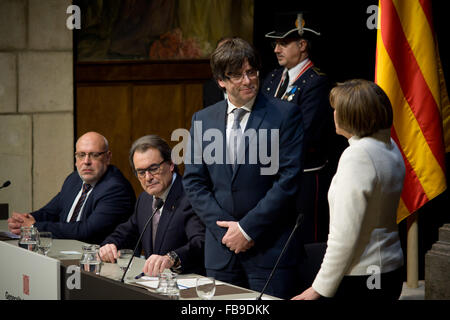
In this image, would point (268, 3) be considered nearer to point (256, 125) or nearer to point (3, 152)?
point (3, 152)

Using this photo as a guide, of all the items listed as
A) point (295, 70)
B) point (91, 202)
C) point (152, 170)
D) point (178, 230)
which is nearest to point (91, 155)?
point (91, 202)

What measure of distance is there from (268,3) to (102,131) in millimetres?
2198

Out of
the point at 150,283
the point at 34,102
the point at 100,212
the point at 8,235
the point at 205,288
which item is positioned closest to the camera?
the point at 205,288

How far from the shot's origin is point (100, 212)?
175 inches

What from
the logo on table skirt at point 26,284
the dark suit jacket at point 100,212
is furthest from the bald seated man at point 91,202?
the logo on table skirt at point 26,284

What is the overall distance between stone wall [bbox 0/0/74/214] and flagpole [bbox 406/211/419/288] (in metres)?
3.31

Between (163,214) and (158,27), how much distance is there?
3.90m

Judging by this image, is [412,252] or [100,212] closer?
[100,212]

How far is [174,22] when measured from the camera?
7.25m

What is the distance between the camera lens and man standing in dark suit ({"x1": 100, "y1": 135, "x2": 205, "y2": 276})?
350 centimetres

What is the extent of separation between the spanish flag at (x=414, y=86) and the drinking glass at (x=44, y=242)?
220 cm

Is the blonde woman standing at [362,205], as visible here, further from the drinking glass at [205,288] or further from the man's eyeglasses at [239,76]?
the man's eyeglasses at [239,76]

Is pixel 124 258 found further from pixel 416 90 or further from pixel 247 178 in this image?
pixel 416 90
